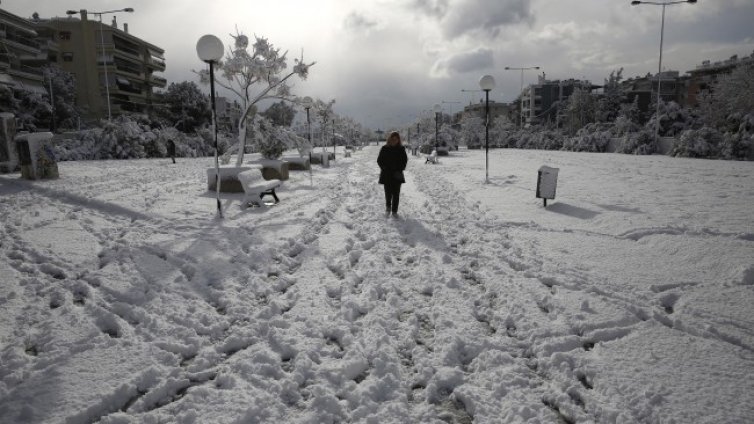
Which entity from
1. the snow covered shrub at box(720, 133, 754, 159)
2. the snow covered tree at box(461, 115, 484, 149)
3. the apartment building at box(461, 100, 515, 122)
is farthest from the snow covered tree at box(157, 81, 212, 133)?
the apartment building at box(461, 100, 515, 122)

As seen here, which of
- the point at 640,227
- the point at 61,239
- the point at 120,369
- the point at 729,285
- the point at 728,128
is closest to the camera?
the point at 120,369

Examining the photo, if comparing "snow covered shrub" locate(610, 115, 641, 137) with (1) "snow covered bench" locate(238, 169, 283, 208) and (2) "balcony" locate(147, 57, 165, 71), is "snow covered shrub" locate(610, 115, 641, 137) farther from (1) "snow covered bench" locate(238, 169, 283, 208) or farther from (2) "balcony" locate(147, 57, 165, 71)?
(2) "balcony" locate(147, 57, 165, 71)

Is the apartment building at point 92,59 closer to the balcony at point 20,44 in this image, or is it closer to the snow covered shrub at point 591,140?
the balcony at point 20,44

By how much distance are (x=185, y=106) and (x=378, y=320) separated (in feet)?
176

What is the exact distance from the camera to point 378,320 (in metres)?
3.57

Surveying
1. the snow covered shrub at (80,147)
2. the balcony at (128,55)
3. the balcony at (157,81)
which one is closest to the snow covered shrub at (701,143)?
the snow covered shrub at (80,147)

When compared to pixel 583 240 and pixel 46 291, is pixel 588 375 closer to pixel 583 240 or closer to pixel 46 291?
pixel 583 240

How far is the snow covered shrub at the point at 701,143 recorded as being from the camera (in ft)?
78.1

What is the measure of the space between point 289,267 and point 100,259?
2422 mm

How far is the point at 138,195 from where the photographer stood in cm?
1069

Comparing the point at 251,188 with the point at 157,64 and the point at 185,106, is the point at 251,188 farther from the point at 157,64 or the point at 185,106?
the point at 157,64

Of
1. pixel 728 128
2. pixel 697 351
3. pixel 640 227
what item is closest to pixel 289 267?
pixel 697 351

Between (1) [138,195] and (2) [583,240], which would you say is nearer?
(2) [583,240]

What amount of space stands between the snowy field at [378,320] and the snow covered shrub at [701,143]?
20748 millimetres
